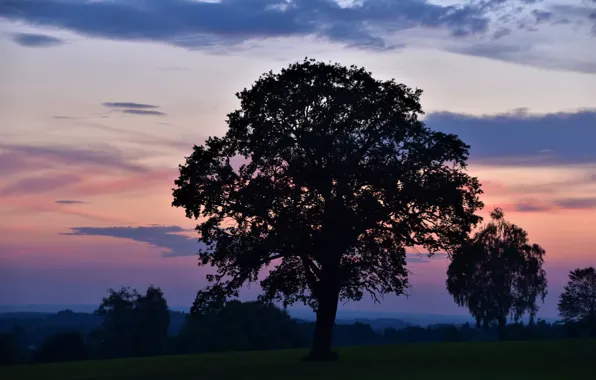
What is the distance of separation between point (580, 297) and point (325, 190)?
92.4 metres

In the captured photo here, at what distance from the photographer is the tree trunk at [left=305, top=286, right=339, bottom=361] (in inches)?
1937

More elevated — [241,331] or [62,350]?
[241,331]

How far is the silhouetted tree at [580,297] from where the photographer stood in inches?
5005

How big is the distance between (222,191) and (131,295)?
91792 mm

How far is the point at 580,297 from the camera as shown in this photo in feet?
420

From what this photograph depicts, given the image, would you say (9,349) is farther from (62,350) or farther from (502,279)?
(502,279)

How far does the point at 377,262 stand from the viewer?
48.2 meters

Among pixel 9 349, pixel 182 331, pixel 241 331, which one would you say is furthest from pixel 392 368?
pixel 182 331

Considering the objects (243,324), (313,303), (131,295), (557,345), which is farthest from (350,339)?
(313,303)

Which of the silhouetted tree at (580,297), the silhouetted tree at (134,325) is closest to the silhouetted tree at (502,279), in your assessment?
the silhouetted tree at (580,297)

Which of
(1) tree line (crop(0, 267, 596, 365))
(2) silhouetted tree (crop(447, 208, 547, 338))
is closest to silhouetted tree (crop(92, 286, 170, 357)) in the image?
(1) tree line (crop(0, 267, 596, 365))

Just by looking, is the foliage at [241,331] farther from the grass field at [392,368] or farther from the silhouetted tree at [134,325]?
the grass field at [392,368]

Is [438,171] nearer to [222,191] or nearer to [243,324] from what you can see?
[222,191]

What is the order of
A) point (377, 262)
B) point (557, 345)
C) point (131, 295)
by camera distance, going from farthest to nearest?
1. point (131, 295)
2. point (557, 345)
3. point (377, 262)
